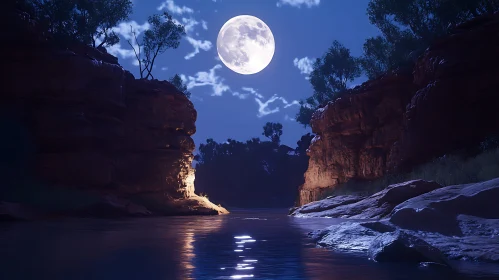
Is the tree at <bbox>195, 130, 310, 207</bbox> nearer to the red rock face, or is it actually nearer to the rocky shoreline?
the red rock face

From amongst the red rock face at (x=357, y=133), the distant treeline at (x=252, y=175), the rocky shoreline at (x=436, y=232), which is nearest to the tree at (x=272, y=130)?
the distant treeline at (x=252, y=175)

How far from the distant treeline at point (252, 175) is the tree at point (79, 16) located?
171 feet

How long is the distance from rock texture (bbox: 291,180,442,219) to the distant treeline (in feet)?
230

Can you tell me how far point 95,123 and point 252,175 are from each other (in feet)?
218

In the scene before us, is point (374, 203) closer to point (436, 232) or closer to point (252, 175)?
point (436, 232)

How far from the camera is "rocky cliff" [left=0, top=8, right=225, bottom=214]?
119ft

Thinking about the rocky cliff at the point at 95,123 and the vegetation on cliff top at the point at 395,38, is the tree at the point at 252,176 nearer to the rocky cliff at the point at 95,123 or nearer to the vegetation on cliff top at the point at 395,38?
the vegetation on cliff top at the point at 395,38

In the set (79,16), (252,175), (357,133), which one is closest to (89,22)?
(79,16)

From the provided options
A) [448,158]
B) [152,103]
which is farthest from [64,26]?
[448,158]

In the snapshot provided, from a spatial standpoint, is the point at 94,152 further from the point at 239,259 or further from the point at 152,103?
the point at 239,259

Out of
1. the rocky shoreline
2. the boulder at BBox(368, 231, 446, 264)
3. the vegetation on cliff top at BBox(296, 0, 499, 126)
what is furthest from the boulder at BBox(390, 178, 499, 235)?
the vegetation on cliff top at BBox(296, 0, 499, 126)

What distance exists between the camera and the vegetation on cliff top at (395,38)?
44.4 m

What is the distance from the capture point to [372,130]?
41.9m

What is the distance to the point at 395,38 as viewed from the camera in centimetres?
5619
